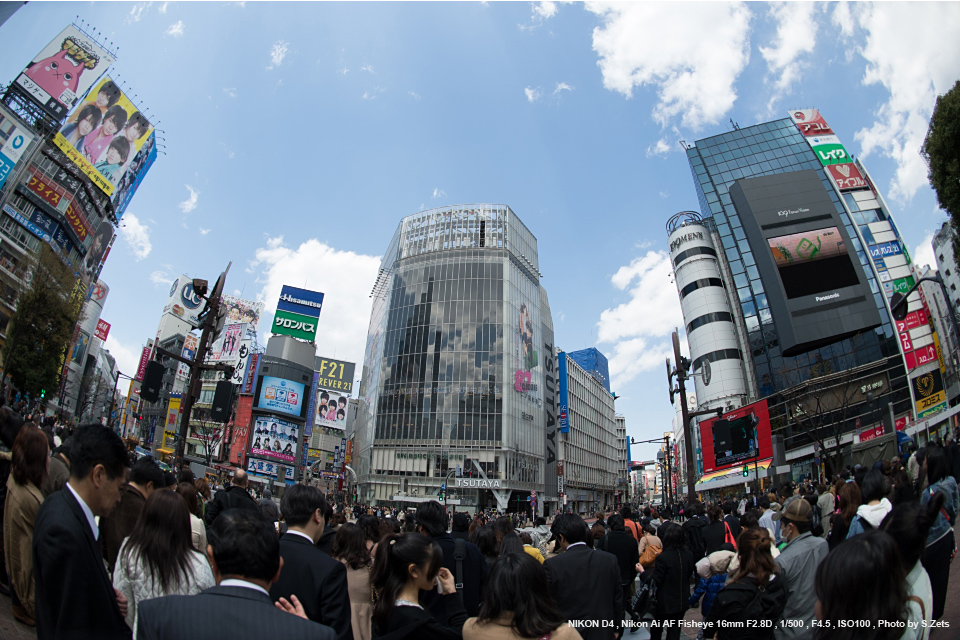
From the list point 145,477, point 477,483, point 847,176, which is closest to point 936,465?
point 145,477

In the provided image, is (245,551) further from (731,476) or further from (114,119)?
(114,119)

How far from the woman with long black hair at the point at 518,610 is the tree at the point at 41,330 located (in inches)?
1703

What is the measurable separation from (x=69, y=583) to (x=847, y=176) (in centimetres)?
7490

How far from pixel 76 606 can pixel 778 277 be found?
59268 millimetres

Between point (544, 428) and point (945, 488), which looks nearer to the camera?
point (945, 488)

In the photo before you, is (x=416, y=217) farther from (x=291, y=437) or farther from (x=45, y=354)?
(x=45, y=354)

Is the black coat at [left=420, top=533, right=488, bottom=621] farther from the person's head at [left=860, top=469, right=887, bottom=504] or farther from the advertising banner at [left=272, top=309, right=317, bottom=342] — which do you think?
the advertising banner at [left=272, top=309, right=317, bottom=342]

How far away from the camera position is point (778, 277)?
5125 cm

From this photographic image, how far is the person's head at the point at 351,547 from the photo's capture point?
15.3 feet

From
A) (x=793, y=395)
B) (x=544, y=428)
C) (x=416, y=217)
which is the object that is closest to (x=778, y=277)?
(x=793, y=395)

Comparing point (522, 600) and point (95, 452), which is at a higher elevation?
point (95, 452)

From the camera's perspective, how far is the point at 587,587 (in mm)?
4387

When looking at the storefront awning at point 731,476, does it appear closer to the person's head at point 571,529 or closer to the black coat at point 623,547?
the black coat at point 623,547

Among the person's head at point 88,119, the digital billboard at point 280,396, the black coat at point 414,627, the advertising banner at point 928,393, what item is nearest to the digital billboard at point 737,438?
the advertising banner at point 928,393
